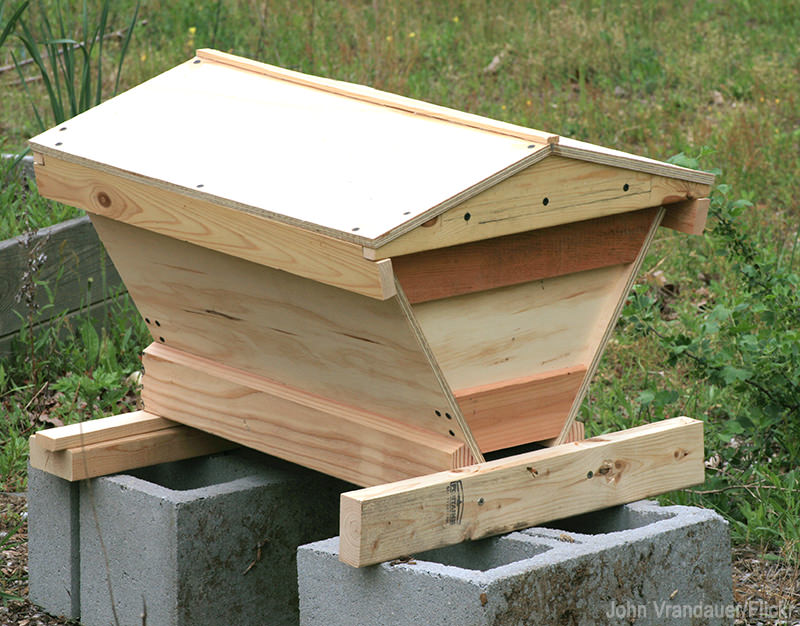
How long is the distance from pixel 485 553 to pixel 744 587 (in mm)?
915

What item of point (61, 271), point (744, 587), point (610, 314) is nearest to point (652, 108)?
point (61, 271)

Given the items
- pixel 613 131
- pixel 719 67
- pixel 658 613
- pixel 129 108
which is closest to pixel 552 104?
pixel 613 131

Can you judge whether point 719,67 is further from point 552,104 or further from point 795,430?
point 795,430

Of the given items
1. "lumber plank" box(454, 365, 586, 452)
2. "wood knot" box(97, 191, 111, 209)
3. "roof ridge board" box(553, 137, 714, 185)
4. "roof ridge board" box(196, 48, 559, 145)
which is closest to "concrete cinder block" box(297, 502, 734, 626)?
"lumber plank" box(454, 365, 586, 452)

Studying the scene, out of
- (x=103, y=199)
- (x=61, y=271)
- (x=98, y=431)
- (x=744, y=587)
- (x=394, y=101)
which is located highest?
→ (x=394, y=101)

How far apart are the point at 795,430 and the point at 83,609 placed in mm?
2147

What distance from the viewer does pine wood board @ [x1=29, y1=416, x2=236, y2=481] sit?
3.03m

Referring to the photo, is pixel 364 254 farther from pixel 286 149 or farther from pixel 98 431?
pixel 98 431

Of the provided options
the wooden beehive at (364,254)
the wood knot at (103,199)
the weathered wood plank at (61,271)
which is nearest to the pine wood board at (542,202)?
the wooden beehive at (364,254)

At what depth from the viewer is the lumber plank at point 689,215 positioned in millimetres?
2717

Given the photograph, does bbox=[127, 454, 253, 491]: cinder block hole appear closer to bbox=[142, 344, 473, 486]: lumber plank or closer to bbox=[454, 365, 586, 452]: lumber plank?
bbox=[142, 344, 473, 486]: lumber plank

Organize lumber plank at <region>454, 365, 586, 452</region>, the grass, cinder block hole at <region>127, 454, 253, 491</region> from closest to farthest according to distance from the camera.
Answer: lumber plank at <region>454, 365, 586, 452</region> → cinder block hole at <region>127, 454, 253, 491</region> → the grass

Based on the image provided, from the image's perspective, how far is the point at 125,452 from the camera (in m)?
3.12

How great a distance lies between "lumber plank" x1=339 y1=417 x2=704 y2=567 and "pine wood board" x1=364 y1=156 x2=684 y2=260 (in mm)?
506
